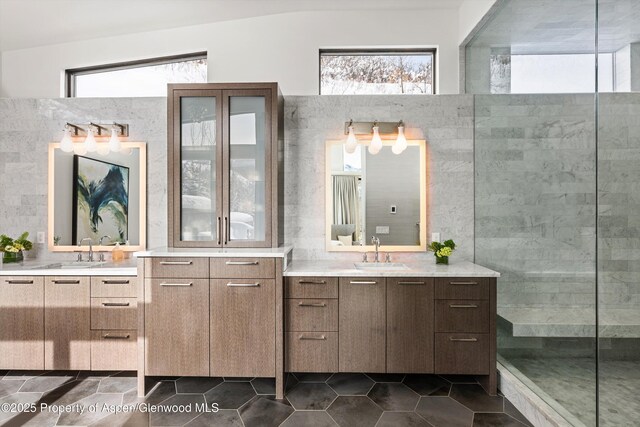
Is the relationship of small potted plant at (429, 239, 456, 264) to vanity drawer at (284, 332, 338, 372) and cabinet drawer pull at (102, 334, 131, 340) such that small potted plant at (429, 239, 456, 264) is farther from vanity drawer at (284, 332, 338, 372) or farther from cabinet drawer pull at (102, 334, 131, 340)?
cabinet drawer pull at (102, 334, 131, 340)

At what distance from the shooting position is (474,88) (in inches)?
119

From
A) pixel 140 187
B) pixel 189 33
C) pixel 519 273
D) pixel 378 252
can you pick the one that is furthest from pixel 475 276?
pixel 189 33

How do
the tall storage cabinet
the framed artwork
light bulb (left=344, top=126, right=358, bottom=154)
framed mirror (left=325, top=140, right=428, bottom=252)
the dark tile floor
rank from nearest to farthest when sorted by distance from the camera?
the dark tile floor, the tall storage cabinet, light bulb (left=344, top=126, right=358, bottom=154), framed mirror (left=325, top=140, right=428, bottom=252), the framed artwork

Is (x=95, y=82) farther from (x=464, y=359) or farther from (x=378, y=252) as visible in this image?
(x=464, y=359)

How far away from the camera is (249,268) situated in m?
2.45

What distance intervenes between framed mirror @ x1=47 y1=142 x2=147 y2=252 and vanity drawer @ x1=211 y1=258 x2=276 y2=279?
3.87ft

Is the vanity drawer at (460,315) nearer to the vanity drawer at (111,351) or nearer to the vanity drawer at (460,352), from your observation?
the vanity drawer at (460,352)

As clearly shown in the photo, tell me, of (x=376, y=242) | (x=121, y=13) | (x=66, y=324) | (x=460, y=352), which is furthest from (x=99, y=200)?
(x=460, y=352)

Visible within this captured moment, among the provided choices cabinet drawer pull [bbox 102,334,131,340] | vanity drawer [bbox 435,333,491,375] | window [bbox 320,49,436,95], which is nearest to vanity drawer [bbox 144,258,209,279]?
cabinet drawer pull [bbox 102,334,131,340]

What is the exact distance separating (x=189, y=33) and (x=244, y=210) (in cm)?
182

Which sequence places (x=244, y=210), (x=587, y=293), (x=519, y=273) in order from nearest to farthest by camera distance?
(x=587, y=293), (x=519, y=273), (x=244, y=210)

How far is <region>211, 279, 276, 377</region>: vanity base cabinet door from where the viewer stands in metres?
2.45

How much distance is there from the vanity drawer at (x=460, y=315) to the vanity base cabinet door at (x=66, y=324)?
260cm

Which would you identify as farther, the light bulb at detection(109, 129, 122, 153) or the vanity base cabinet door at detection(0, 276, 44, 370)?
the light bulb at detection(109, 129, 122, 153)
